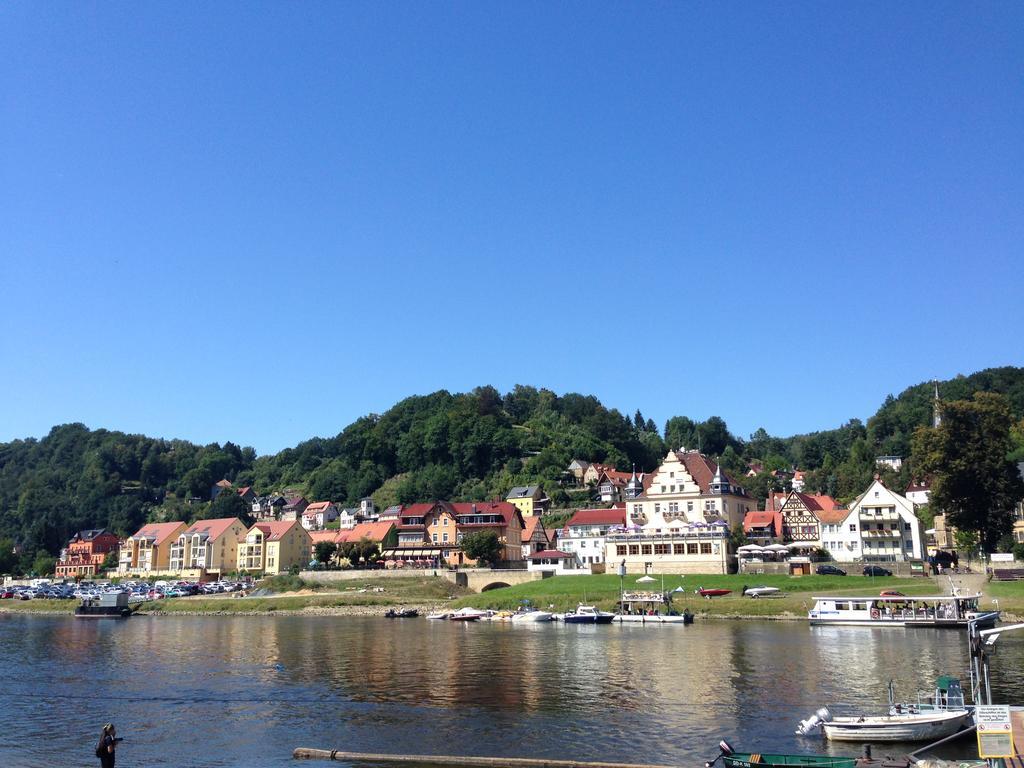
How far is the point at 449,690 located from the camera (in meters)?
37.7

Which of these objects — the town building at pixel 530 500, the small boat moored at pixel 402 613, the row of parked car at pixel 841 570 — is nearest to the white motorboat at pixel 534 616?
the small boat moored at pixel 402 613

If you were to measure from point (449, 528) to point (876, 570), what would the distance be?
60683 mm

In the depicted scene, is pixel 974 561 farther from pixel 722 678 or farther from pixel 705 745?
pixel 705 745

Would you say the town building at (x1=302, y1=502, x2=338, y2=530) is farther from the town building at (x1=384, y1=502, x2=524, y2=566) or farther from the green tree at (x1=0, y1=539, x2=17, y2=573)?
the town building at (x1=384, y1=502, x2=524, y2=566)

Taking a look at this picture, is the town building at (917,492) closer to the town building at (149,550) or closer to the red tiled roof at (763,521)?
the red tiled roof at (763,521)

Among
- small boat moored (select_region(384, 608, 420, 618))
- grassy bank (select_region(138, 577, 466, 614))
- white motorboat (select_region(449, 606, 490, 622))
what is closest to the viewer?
white motorboat (select_region(449, 606, 490, 622))

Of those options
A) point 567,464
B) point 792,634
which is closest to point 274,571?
point 567,464

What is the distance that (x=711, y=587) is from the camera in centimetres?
7906

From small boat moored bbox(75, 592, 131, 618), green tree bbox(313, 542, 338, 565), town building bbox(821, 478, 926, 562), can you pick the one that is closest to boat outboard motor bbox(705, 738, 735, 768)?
town building bbox(821, 478, 926, 562)

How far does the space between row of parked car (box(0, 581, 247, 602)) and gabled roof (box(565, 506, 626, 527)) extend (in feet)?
152

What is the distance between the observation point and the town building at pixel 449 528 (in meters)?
116

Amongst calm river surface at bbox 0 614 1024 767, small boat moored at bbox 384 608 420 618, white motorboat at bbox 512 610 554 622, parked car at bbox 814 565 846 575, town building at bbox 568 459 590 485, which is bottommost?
small boat moored at bbox 384 608 420 618

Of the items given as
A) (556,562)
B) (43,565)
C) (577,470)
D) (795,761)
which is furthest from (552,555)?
(43,565)

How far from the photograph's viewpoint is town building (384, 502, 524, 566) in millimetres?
116500
